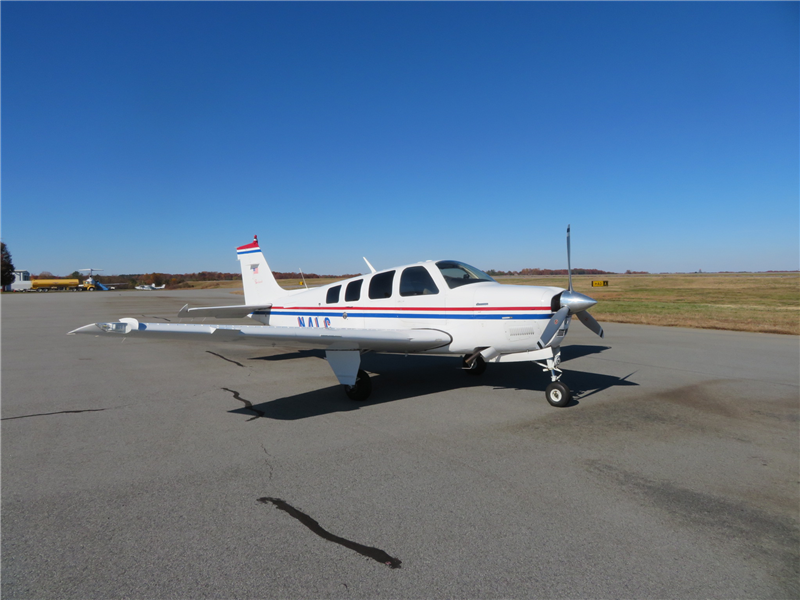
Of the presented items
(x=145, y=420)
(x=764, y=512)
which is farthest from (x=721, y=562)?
(x=145, y=420)

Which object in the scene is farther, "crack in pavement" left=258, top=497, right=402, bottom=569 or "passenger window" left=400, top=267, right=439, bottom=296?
"passenger window" left=400, top=267, right=439, bottom=296

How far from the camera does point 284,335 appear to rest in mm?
6066

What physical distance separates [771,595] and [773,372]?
26.5ft

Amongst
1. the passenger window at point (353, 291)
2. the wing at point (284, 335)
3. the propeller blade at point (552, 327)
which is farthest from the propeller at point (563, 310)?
the passenger window at point (353, 291)

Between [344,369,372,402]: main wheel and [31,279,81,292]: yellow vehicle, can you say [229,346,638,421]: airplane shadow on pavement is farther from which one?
[31,279,81,292]: yellow vehicle

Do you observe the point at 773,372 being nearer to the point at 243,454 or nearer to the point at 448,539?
the point at 448,539

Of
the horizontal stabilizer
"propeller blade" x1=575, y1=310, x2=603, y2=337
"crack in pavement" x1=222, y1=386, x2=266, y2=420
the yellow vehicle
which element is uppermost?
the yellow vehicle

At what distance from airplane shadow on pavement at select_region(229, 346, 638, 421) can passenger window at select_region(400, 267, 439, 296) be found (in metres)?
1.72

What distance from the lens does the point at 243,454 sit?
4.67m

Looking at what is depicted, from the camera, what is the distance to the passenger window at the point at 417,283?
24.5 feet

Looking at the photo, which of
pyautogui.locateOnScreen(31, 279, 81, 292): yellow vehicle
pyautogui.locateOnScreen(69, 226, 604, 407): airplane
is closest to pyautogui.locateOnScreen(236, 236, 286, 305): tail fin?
pyautogui.locateOnScreen(69, 226, 604, 407): airplane

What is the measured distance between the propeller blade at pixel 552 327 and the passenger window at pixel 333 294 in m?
4.34

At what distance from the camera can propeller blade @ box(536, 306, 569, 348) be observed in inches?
245

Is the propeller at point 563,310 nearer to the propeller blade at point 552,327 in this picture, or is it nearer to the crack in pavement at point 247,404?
the propeller blade at point 552,327
